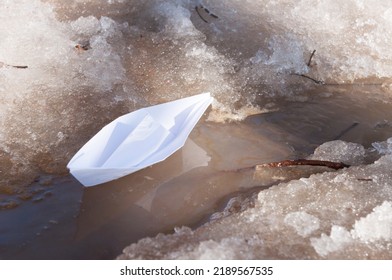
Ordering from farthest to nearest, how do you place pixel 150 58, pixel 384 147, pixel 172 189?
pixel 150 58 < pixel 384 147 < pixel 172 189

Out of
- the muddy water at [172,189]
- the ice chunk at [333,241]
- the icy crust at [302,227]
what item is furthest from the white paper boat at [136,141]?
the ice chunk at [333,241]

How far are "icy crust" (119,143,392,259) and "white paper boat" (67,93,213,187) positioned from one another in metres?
0.29

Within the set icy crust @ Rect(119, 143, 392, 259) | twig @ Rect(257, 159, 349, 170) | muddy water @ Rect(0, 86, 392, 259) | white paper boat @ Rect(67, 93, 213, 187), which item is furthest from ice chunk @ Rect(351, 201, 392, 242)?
white paper boat @ Rect(67, 93, 213, 187)

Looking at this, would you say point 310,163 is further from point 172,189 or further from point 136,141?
point 136,141

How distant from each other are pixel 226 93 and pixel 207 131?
10.5 inches

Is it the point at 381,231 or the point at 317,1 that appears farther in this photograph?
the point at 317,1

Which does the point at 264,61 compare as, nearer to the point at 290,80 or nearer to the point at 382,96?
the point at 290,80

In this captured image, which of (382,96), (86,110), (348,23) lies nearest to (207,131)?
(86,110)

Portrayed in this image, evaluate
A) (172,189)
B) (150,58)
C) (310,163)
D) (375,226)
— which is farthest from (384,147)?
(150,58)

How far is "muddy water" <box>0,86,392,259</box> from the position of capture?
1.30 meters

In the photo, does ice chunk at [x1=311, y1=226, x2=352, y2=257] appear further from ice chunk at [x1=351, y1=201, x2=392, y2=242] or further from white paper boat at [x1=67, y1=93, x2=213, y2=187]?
white paper boat at [x1=67, y1=93, x2=213, y2=187]

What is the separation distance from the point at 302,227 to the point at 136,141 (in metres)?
0.60

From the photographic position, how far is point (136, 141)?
1528 mm
